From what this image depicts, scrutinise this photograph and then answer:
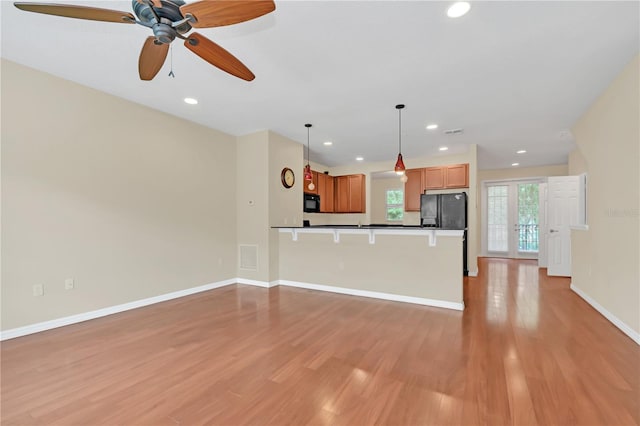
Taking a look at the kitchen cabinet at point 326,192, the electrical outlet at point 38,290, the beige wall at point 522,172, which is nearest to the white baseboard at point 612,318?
the beige wall at point 522,172

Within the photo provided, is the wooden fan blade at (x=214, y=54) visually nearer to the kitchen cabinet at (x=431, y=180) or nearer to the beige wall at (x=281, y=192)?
the beige wall at (x=281, y=192)

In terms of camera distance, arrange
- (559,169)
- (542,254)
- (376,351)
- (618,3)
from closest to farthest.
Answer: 1. (618,3)
2. (376,351)
3. (542,254)
4. (559,169)

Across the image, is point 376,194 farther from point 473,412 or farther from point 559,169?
point 473,412

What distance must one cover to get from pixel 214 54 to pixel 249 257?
364cm

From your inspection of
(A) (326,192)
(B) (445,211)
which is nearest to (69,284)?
(A) (326,192)

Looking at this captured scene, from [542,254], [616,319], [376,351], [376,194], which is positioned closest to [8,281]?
[376,351]

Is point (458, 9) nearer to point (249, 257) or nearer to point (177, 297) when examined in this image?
point (249, 257)

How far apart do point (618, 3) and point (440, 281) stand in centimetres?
301

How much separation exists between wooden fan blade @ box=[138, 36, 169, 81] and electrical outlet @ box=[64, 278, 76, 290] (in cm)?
250

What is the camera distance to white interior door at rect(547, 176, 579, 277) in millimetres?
5562

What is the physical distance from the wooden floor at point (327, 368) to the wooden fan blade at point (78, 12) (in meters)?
2.33

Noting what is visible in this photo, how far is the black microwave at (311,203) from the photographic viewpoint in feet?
21.1

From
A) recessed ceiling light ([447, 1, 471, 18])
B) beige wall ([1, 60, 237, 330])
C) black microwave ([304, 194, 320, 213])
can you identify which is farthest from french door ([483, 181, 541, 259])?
beige wall ([1, 60, 237, 330])

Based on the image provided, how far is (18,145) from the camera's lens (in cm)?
279
